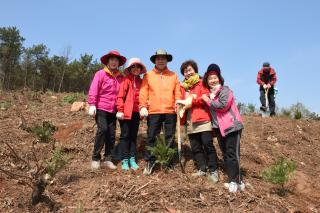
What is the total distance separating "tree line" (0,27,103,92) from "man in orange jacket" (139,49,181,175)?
22.9 metres

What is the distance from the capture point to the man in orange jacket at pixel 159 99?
626 cm

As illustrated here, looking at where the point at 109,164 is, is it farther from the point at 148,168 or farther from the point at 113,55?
the point at 113,55

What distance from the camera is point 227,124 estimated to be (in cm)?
577

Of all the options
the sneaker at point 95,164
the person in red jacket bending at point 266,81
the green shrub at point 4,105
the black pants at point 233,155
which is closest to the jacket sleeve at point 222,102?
the black pants at point 233,155

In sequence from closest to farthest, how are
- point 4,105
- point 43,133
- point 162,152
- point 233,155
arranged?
point 233,155
point 162,152
point 43,133
point 4,105

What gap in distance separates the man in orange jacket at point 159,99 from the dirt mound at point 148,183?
2.04 feet

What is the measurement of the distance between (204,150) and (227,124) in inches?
32.8

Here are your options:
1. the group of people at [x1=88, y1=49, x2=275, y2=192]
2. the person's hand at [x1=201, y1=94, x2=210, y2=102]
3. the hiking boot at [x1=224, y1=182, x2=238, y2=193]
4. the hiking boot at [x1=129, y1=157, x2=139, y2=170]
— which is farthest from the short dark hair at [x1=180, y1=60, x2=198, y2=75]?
the hiking boot at [x1=224, y1=182, x2=238, y2=193]

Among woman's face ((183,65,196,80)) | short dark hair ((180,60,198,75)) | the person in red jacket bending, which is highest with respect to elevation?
the person in red jacket bending

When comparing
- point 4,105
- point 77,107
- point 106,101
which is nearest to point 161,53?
point 106,101

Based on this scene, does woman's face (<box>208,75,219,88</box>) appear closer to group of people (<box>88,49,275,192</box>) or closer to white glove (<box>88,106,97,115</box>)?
group of people (<box>88,49,275,192</box>)

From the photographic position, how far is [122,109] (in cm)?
636

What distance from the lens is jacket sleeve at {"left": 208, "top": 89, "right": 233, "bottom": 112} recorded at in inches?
227

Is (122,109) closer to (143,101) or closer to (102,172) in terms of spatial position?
(143,101)
